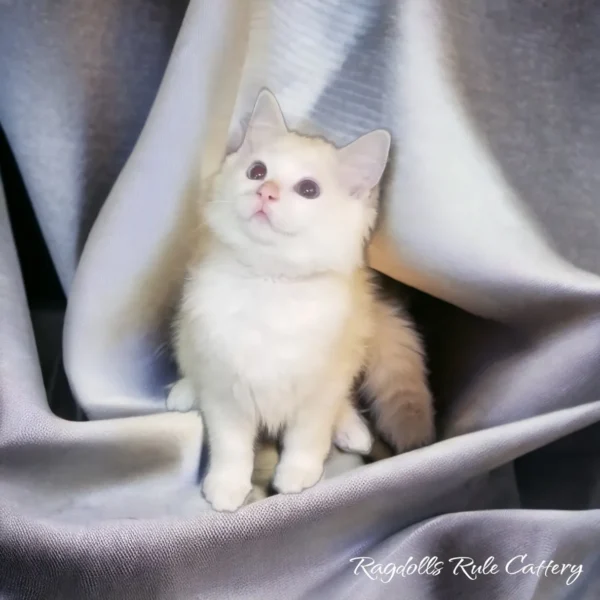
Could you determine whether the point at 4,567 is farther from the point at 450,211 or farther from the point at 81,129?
the point at 450,211

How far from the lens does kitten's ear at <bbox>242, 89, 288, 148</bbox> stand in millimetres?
654

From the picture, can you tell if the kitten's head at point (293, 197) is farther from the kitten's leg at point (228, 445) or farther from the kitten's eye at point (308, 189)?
the kitten's leg at point (228, 445)

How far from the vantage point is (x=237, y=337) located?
0.69 meters

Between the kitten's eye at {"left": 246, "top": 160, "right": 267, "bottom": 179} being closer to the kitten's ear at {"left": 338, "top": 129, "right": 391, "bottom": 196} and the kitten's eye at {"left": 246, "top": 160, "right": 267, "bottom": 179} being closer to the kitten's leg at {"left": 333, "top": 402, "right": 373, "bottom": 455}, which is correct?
the kitten's ear at {"left": 338, "top": 129, "right": 391, "bottom": 196}

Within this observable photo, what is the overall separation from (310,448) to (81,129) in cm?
44

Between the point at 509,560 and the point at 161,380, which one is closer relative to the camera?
the point at 509,560

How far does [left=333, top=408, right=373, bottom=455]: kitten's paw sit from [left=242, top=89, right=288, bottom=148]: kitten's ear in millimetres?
375

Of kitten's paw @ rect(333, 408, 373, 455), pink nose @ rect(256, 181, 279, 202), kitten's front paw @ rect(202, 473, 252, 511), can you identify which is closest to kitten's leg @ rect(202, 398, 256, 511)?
kitten's front paw @ rect(202, 473, 252, 511)

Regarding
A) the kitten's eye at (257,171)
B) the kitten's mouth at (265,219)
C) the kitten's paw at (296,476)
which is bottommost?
the kitten's paw at (296,476)

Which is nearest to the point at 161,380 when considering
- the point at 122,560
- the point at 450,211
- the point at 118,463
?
the point at 118,463

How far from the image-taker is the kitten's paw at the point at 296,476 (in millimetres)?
690

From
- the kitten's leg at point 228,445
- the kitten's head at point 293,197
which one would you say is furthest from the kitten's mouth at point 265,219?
the kitten's leg at point 228,445

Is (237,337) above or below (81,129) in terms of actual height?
below

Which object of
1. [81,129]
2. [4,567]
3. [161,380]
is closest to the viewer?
[4,567]
